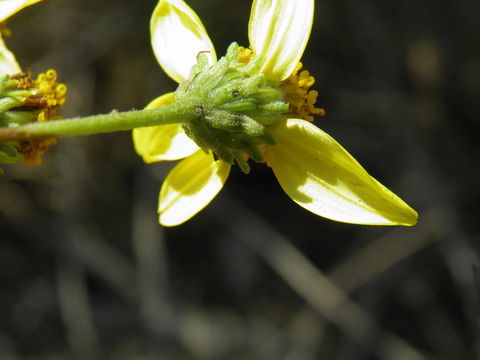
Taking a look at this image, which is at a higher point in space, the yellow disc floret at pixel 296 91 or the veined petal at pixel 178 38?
the veined petal at pixel 178 38

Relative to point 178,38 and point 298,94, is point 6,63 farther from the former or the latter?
point 298,94

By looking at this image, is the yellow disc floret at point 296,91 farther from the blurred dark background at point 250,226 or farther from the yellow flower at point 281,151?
the blurred dark background at point 250,226

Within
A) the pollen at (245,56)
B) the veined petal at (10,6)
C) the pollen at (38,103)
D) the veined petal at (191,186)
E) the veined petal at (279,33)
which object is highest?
the veined petal at (10,6)

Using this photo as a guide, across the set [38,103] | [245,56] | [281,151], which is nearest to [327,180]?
[281,151]

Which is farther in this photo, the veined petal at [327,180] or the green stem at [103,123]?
the veined petal at [327,180]

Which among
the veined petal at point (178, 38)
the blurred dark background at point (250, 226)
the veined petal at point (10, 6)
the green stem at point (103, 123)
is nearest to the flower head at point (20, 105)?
the veined petal at point (10, 6)

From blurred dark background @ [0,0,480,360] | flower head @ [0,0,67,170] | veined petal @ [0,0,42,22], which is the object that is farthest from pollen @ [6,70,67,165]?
blurred dark background @ [0,0,480,360]

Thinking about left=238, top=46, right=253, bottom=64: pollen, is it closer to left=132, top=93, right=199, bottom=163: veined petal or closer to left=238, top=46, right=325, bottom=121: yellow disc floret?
left=238, top=46, right=325, bottom=121: yellow disc floret

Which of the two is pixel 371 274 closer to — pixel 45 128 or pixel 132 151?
pixel 132 151
